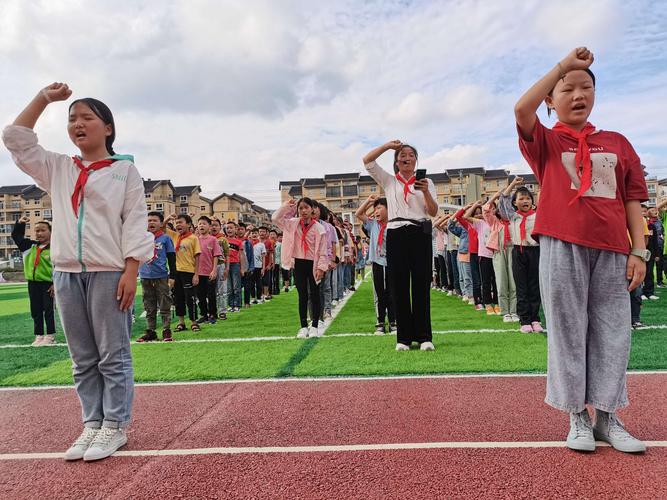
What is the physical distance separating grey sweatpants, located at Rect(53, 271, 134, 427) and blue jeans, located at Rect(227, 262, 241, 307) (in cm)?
936

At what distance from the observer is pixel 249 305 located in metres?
13.9

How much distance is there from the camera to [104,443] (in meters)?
2.98

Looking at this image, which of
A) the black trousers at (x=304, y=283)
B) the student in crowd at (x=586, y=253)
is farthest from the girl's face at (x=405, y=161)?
the student in crowd at (x=586, y=253)

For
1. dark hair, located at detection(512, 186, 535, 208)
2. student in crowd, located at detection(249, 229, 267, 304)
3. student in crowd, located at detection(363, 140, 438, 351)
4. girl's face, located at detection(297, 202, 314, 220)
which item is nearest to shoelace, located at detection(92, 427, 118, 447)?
student in crowd, located at detection(363, 140, 438, 351)

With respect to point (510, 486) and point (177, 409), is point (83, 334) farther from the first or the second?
point (510, 486)

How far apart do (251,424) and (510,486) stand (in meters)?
1.75

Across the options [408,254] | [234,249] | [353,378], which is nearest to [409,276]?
[408,254]

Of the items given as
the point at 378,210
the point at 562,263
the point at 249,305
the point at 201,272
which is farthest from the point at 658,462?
the point at 249,305

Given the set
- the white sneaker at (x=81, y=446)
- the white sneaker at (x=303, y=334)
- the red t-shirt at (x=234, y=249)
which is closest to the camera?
the white sneaker at (x=81, y=446)

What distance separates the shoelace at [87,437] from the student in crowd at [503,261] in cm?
649

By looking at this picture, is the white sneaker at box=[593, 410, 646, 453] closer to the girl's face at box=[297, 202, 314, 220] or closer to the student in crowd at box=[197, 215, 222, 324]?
the girl's face at box=[297, 202, 314, 220]

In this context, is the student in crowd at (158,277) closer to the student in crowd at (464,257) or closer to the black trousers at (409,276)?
the black trousers at (409,276)

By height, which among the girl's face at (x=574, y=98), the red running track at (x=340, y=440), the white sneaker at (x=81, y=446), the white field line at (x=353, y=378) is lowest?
the white field line at (x=353, y=378)

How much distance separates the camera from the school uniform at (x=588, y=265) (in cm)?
284
